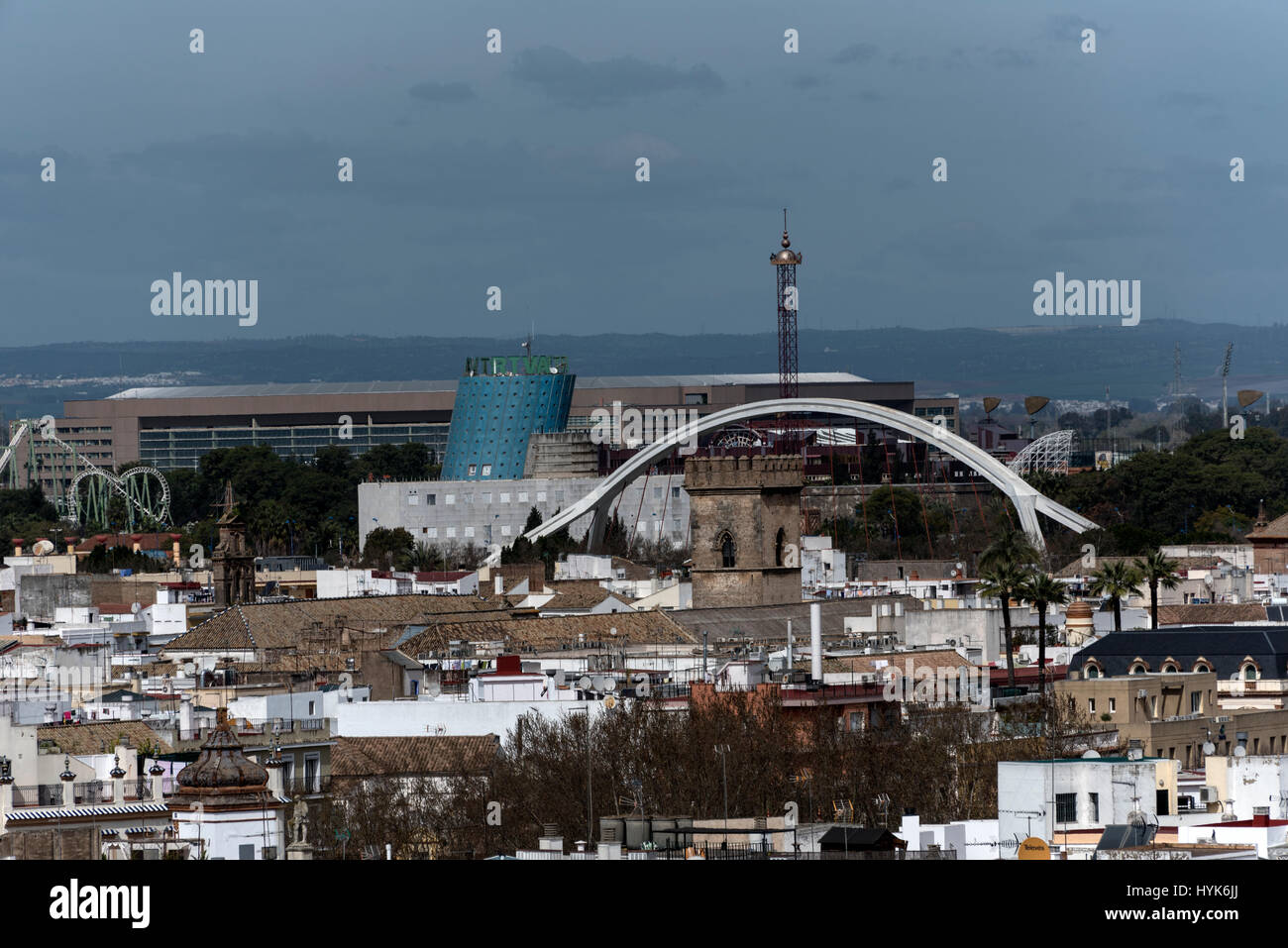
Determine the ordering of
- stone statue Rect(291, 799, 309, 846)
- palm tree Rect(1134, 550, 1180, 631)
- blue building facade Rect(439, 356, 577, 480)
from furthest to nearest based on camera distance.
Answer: blue building facade Rect(439, 356, 577, 480) < palm tree Rect(1134, 550, 1180, 631) < stone statue Rect(291, 799, 309, 846)

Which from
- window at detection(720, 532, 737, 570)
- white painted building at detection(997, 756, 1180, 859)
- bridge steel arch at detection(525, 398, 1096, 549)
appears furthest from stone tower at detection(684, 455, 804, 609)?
bridge steel arch at detection(525, 398, 1096, 549)

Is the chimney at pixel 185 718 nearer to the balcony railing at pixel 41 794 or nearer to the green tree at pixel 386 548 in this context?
the balcony railing at pixel 41 794

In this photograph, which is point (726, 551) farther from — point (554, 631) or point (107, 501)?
point (107, 501)

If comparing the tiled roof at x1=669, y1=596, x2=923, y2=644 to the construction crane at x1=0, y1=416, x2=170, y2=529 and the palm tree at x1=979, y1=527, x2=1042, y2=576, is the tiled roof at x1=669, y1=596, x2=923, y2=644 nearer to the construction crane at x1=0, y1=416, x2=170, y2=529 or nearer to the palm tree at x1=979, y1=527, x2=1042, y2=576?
the palm tree at x1=979, y1=527, x2=1042, y2=576

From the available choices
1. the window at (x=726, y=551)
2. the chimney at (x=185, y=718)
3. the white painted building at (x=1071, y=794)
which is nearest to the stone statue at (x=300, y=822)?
the white painted building at (x=1071, y=794)

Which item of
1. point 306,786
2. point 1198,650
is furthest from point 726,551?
point 306,786

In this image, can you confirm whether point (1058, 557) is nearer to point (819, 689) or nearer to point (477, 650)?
point (477, 650)
